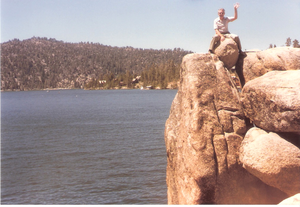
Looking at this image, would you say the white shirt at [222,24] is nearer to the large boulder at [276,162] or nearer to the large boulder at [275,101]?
the large boulder at [275,101]

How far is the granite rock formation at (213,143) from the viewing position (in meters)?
10.1

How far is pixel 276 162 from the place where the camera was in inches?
352

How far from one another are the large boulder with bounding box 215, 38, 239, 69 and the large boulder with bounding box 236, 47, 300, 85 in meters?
0.54

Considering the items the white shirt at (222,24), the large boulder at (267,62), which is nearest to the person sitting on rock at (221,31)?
the white shirt at (222,24)

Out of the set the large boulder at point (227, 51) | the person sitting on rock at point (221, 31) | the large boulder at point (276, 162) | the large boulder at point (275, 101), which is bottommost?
the large boulder at point (276, 162)

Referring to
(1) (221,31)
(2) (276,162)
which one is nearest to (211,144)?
(2) (276,162)

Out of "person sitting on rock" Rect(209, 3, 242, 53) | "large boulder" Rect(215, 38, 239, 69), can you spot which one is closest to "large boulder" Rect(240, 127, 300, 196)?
"large boulder" Rect(215, 38, 239, 69)

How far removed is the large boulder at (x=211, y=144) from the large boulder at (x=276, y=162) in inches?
41.5

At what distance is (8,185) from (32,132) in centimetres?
1994

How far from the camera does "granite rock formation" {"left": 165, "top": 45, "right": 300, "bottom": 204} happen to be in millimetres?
10148

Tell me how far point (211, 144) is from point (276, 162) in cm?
211

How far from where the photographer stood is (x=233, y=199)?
10.2 meters

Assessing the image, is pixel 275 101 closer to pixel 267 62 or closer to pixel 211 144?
pixel 211 144

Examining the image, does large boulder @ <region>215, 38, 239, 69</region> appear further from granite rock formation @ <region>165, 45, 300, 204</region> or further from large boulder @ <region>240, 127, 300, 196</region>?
large boulder @ <region>240, 127, 300, 196</region>
